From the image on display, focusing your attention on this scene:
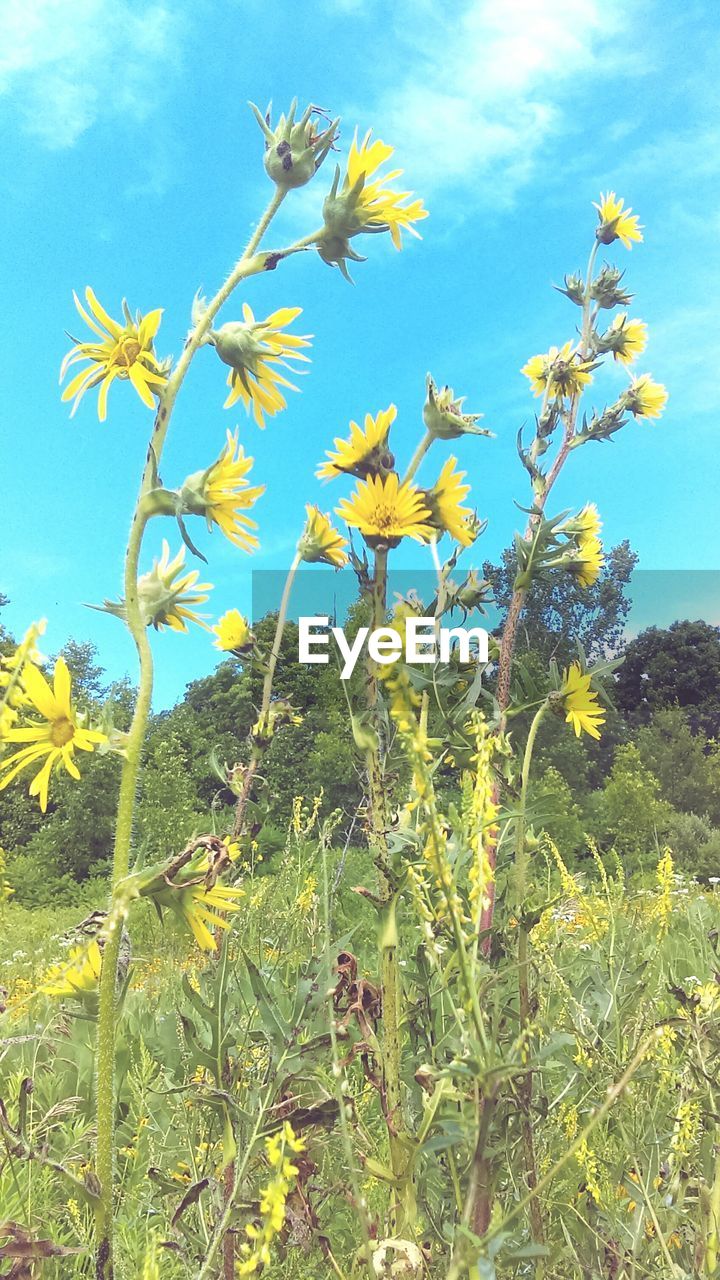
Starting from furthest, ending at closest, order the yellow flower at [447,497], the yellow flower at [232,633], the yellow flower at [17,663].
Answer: the yellow flower at [232,633] → the yellow flower at [447,497] → the yellow flower at [17,663]

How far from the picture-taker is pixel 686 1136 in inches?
47.6

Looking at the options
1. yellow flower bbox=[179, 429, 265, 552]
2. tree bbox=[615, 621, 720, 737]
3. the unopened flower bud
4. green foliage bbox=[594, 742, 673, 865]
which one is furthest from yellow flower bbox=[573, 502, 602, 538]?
tree bbox=[615, 621, 720, 737]

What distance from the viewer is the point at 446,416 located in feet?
4.98

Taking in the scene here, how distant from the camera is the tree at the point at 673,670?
24.2 metres

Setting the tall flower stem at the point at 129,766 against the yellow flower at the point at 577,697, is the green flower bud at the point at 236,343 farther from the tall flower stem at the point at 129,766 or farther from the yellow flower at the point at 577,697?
the yellow flower at the point at 577,697

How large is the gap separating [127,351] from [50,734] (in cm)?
63

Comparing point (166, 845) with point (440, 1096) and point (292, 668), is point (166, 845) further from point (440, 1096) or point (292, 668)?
point (440, 1096)

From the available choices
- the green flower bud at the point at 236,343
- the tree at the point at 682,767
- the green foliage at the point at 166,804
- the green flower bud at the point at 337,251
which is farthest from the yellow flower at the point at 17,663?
the tree at the point at 682,767

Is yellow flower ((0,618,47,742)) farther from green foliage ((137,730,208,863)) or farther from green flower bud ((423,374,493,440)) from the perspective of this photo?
green foliage ((137,730,208,863))

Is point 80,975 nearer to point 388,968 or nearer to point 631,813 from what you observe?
point 388,968

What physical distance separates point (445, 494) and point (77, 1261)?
1.31 m

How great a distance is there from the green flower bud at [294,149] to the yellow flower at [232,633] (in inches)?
59.6

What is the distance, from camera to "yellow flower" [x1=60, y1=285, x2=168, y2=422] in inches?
57.1

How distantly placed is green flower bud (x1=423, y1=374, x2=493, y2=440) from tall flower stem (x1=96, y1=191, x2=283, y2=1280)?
1.12 ft
